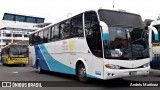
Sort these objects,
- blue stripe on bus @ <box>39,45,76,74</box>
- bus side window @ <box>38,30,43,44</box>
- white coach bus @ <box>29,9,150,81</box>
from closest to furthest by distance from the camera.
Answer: white coach bus @ <box>29,9,150,81</box>
blue stripe on bus @ <box>39,45,76,74</box>
bus side window @ <box>38,30,43,44</box>

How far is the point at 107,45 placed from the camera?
416 inches

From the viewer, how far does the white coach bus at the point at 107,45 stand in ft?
34.5

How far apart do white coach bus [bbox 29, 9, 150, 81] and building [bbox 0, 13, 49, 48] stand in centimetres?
9001

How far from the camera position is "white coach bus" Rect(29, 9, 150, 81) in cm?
1051

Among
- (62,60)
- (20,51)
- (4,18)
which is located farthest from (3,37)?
(62,60)

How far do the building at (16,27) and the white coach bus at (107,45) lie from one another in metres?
90.0

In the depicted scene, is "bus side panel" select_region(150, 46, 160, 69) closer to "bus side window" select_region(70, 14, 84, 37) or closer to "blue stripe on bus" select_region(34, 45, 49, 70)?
"bus side window" select_region(70, 14, 84, 37)

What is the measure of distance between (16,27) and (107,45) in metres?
108

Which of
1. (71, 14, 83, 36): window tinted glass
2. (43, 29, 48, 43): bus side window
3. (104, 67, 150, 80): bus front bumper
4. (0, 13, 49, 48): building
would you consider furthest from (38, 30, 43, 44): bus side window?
(0, 13, 49, 48): building

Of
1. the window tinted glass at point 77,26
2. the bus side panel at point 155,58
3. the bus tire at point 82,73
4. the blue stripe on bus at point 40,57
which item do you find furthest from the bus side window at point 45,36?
the bus side panel at point 155,58

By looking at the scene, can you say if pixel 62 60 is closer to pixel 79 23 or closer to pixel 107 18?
pixel 79 23

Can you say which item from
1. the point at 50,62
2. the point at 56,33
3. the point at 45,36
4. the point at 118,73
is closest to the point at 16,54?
the point at 45,36

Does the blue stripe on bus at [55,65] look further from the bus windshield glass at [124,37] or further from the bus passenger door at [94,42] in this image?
the bus windshield glass at [124,37]

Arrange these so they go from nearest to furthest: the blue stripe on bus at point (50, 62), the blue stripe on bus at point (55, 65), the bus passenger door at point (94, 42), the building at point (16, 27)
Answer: the bus passenger door at point (94, 42) → the blue stripe on bus at point (55, 65) → the blue stripe on bus at point (50, 62) → the building at point (16, 27)
